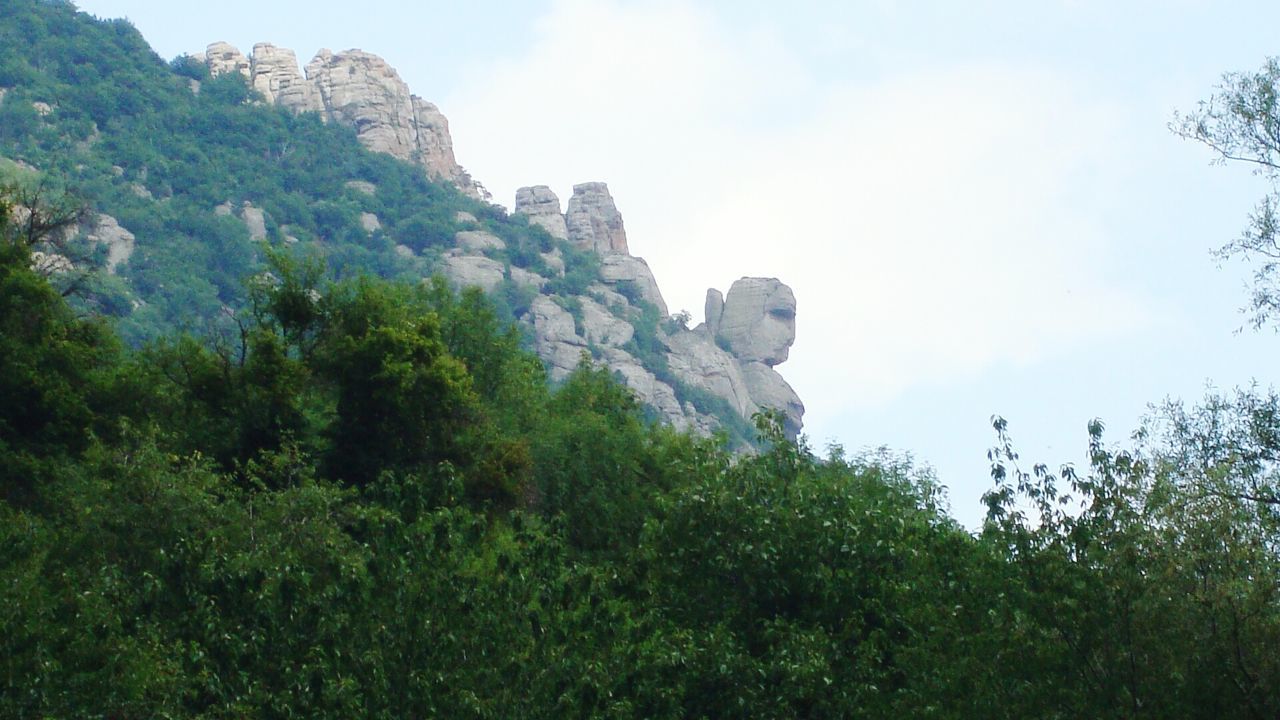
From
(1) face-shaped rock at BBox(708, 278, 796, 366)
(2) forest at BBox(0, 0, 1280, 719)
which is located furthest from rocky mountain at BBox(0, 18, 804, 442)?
(2) forest at BBox(0, 0, 1280, 719)

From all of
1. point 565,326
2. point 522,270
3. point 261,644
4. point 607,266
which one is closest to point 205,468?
point 261,644

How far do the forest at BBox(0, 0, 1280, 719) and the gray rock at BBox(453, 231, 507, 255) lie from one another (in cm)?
10714

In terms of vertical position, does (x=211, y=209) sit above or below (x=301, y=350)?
above

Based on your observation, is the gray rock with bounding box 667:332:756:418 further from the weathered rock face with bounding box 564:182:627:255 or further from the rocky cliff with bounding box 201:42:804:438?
the weathered rock face with bounding box 564:182:627:255

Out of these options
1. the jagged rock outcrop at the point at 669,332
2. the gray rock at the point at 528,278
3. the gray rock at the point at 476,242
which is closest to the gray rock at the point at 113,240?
the jagged rock outcrop at the point at 669,332

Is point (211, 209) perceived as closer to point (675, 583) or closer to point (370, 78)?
point (370, 78)

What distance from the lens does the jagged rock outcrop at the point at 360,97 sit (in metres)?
166

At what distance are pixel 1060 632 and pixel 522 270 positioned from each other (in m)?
128

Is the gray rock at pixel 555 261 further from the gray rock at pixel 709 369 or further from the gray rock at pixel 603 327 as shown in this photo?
the gray rock at pixel 709 369

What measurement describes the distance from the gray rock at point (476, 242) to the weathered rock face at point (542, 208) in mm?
13076

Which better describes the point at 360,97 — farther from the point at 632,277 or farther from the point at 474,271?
the point at 474,271

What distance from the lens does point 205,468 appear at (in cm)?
2488

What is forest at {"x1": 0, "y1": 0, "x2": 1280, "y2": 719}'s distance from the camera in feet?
51.2

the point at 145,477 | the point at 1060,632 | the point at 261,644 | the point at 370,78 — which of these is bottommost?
the point at 261,644
